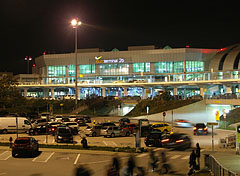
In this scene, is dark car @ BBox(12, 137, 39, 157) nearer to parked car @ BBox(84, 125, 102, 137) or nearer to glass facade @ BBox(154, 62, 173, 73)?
parked car @ BBox(84, 125, 102, 137)

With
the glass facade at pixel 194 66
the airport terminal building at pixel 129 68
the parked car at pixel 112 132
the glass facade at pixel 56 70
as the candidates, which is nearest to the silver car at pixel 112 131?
the parked car at pixel 112 132

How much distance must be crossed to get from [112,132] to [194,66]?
6586cm

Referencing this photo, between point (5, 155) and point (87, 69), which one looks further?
point (87, 69)

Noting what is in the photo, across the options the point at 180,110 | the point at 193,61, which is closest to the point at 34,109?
the point at 180,110

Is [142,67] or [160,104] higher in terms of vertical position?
[142,67]

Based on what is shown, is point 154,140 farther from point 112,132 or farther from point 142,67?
point 142,67

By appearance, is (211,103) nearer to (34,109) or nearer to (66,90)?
(34,109)

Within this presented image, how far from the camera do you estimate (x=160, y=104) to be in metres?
60.7

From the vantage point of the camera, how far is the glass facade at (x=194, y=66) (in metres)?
93.8

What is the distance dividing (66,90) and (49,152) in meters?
81.4

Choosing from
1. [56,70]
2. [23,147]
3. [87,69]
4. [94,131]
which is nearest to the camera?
[23,147]

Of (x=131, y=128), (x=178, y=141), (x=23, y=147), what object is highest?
(x=23, y=147)

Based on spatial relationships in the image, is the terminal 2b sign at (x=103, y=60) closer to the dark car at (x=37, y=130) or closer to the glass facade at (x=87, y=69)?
the glass facade at (x=87, y=69)

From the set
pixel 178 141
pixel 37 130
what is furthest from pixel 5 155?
pixel 178 141
